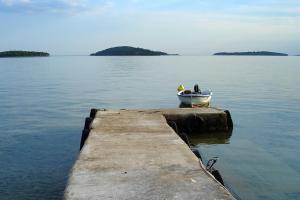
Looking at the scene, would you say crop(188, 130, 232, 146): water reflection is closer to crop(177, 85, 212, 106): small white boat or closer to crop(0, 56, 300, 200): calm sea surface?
crop(0, 56, 300, 200): calm sea surface

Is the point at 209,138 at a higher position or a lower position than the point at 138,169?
lower

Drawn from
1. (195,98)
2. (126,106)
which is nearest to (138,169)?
(195,98)

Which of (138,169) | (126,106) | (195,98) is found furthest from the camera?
(126,106)

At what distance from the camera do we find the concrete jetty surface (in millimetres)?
6977

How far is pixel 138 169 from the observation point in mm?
8250

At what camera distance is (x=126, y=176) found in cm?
782

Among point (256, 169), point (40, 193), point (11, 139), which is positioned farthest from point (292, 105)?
point (40, 193)

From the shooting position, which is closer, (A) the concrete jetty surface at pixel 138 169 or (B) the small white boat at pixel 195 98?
(A) the concrete jetty surface at pixel 138 169

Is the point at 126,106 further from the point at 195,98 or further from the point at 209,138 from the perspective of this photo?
the point at 209,138

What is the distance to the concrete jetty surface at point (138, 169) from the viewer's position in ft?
22.9

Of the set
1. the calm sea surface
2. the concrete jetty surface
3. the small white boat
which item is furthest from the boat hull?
the concrete jetty surface

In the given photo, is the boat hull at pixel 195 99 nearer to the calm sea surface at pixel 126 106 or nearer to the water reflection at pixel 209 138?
the calm sea surface at pixel 126 106

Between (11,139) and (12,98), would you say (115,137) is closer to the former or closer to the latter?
(11,139)

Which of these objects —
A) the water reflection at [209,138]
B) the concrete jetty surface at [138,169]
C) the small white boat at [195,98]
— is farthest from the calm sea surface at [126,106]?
the small white boat at [195,98]
